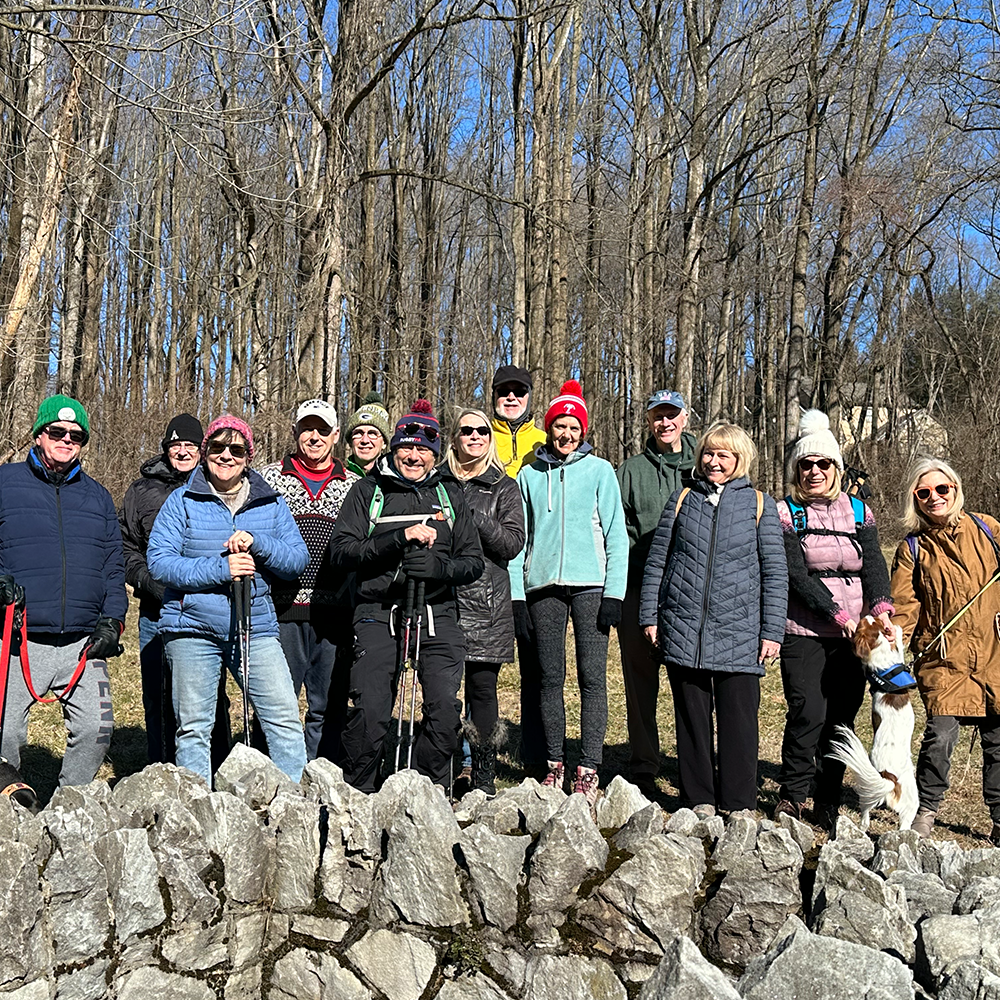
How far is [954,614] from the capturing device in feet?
16.4

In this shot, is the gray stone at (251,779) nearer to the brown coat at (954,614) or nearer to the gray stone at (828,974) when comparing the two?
the gray stone at (828,974)

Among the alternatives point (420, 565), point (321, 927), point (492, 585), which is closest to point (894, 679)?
point (492, 585)

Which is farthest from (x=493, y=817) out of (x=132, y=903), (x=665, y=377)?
(x=665, y=377)

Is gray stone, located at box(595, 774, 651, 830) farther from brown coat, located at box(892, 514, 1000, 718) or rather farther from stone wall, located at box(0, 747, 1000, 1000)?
brown coat, located at box(892, 514, 1000, 718)

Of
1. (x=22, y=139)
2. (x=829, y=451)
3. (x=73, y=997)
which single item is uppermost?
(x=22, y=139)

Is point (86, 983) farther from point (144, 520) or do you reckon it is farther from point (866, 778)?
point (866, 778)

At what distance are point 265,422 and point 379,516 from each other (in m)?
8.72

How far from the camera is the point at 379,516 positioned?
465 cm

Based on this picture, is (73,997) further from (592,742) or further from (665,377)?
(665,377)

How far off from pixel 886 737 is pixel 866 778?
27 centimetres

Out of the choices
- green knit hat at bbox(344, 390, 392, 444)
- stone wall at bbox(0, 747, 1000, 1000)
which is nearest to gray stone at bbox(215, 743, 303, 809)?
stone wall at bbox(0, 747, 1000, 1000)

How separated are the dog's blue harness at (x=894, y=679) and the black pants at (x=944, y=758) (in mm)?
380

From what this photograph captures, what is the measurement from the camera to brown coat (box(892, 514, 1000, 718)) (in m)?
4.92

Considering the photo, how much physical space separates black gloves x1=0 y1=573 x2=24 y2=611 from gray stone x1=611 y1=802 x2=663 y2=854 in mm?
2629
